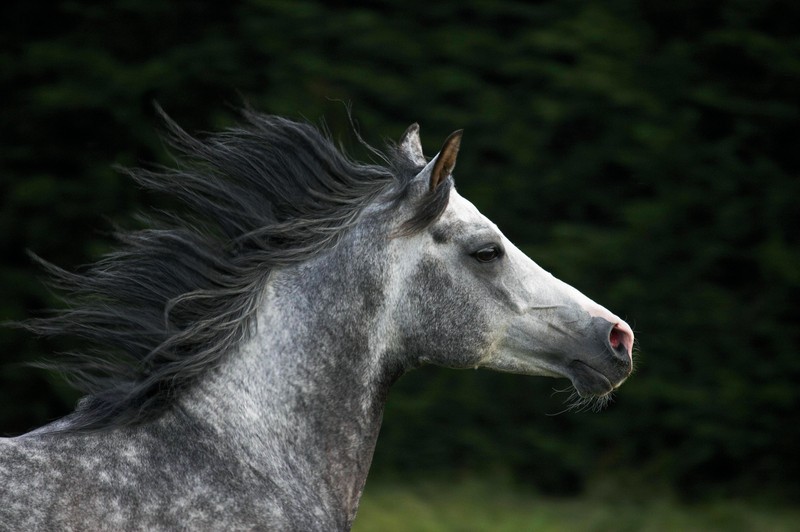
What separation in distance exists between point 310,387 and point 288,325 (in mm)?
161

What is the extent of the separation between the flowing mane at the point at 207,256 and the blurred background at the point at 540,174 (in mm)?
2777

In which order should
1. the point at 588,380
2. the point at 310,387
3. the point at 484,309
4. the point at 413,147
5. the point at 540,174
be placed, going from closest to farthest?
the point at 310,387 < the point at 484,309 < the point at 588,380 < the point at 413,147 < the point at 540,174

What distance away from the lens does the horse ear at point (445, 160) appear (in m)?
2.36

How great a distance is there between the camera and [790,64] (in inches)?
205

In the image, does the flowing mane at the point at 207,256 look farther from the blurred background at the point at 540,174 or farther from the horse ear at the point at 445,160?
the blurred background at the point at 540,174

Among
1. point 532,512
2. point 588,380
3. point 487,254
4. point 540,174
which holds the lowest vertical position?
point 532,512

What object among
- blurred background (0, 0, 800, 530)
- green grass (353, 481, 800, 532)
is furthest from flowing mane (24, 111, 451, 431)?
green grass (353, 481, 800, 532)

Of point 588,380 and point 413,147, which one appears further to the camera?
point 413,147

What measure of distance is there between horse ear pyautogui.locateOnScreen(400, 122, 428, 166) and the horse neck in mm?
469

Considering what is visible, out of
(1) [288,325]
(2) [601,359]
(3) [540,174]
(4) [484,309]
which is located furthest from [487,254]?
(3) [540,174]

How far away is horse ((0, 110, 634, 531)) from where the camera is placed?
2248mm

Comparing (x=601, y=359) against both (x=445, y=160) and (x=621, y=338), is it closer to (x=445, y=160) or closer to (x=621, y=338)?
(x=621, y=338)

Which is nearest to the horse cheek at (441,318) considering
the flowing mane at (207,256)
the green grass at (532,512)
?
the flowing mane at (207,256)

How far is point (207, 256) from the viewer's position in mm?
2459
